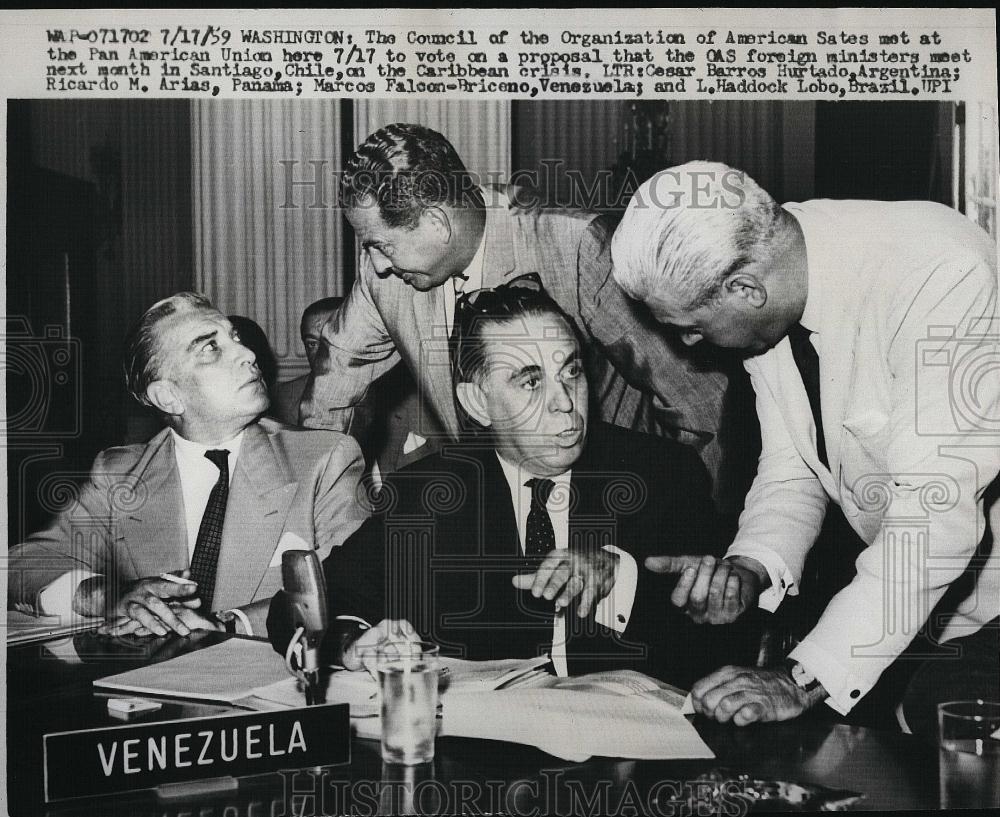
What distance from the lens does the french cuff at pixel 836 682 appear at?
1.62 meters

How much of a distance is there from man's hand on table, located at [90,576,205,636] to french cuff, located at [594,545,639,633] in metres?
0.61

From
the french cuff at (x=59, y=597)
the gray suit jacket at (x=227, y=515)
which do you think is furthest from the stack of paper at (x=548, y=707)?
the french cuff at (x=59, y=597)

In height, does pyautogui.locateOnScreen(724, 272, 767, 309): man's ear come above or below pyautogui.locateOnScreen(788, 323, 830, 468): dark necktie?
above

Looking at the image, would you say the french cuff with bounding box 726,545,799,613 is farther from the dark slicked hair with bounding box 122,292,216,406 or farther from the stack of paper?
the dark slicked hair with bounding box 122,292,216,406

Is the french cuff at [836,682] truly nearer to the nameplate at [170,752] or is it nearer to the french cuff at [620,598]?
the french cuff at [620,598]

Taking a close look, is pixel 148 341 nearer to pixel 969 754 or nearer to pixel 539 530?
pixel 539 530

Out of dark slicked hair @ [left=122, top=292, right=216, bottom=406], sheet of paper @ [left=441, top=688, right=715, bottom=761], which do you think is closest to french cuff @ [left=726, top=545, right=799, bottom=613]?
sheet of paper @ [left=441, top=688, right=715, bottom=761]

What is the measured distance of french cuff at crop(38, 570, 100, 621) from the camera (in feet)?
5.33

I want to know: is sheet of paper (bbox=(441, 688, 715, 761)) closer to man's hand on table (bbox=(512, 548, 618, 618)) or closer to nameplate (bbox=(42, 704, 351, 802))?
man's hand on table (bbox=(512, 548, 618, 618))

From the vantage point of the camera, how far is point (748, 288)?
163cm

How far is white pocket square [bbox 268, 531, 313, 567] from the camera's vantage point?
64.2 inches

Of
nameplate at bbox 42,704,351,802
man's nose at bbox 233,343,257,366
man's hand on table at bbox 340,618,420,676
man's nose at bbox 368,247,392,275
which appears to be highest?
man's nose at bbox 368,247,392,275

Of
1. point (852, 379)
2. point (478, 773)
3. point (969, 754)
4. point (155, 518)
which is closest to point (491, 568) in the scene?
point (478, 773)

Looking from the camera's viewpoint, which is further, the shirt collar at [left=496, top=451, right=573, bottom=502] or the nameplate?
the shirt collar at [left=496, top=451, right=573, bottom=502]
